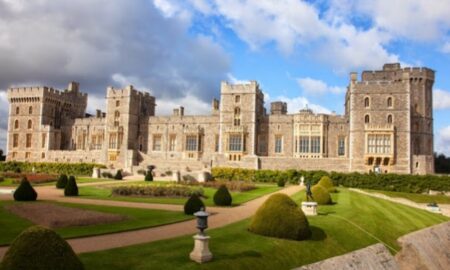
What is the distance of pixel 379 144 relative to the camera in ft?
152

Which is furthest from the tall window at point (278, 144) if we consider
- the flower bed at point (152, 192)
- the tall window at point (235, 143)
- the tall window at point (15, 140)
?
the tall window at point (15, 140)

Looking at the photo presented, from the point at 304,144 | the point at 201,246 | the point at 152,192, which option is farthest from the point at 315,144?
the point at 201,246

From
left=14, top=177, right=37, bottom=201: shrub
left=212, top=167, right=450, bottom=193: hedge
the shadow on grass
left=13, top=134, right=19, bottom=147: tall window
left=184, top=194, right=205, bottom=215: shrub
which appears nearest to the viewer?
the shadow on grass

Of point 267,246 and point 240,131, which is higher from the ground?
point 240,131

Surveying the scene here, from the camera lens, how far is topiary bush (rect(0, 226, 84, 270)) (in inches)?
290

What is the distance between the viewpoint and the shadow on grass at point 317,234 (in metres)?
15.9

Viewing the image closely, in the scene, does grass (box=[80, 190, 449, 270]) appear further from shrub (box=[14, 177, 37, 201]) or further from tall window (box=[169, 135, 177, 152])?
tall window (box=[169, 135, 177, 152])

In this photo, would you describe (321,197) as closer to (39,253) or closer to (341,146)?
(39,253)

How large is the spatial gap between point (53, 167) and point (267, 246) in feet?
155

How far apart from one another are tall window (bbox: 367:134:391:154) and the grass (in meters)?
24.6

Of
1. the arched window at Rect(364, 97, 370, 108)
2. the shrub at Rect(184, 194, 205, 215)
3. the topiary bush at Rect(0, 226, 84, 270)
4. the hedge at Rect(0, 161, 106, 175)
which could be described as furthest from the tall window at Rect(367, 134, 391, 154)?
the topiary bush at Rect(0, 226, 84, 270)

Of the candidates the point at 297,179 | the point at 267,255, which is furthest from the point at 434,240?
the point at 297,179

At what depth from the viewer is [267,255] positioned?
1298 cm

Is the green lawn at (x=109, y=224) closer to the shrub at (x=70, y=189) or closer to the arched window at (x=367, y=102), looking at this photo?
the shrub at (x=70, y=189)
